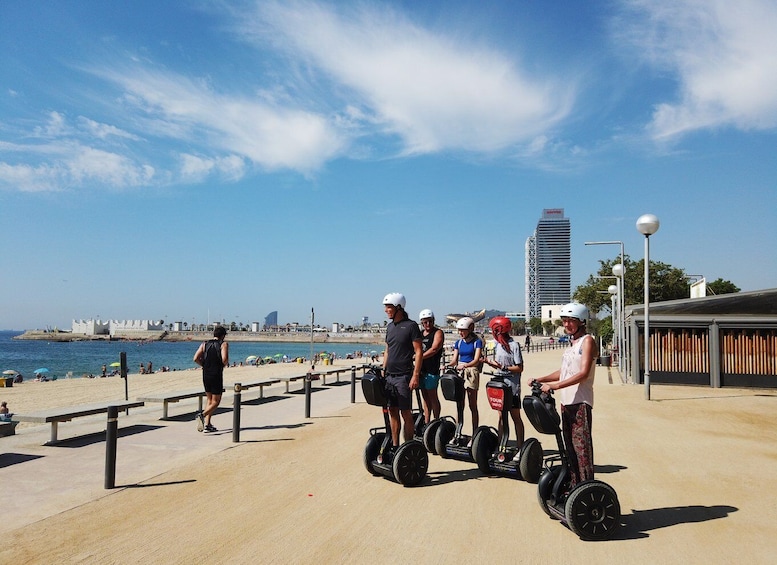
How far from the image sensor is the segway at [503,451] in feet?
21.3

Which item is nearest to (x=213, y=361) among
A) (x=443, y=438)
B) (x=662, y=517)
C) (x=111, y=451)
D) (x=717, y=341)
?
(x=111, y=451)

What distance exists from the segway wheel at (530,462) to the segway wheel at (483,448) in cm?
42

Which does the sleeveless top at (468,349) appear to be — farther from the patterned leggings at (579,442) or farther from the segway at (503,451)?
the patterned leggings at (579,442)

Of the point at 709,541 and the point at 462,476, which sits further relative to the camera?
the point at 462,476

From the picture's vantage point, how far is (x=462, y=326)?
25.3ft

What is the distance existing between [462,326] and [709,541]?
3.69 meters

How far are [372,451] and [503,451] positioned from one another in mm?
1537

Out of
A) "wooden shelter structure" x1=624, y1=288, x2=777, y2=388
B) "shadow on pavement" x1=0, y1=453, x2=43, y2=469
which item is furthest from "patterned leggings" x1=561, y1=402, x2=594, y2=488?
"wooden shelter structure" x1=624, y1=288, x2=777, y2=388

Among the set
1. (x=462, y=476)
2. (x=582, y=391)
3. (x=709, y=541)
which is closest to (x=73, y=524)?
(x=462, y=476)

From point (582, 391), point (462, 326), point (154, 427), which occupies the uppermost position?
point (462, 326)

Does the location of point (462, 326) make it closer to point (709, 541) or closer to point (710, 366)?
point (709, 541)

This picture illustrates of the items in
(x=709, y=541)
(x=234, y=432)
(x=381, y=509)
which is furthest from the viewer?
(x=234, y=432)

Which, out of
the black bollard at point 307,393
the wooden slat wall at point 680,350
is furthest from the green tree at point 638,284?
the black bollard at point 307,393

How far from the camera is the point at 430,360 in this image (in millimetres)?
7980
